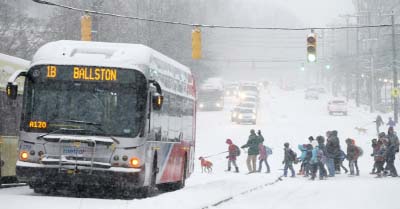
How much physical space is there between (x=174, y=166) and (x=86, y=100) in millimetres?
5061

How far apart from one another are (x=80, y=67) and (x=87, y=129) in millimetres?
1368

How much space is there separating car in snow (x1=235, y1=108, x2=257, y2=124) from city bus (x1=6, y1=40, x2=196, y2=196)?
55934 millimetres

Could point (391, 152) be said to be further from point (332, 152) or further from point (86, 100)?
point (86, 100)

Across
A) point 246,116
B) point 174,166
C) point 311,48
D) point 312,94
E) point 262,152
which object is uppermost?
point 312,94

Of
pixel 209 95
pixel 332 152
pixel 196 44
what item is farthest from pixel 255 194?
pixel 209 95

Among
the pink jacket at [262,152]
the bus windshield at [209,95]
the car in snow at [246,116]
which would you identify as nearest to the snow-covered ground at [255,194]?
the pink jacket at [262,152]

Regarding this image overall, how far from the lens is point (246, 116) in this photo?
7438 centimetres

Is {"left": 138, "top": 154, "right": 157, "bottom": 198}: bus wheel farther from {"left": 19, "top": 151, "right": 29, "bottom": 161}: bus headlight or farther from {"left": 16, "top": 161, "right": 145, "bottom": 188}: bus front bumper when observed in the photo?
{"left": 19, "top": 151, "right": 29, "bottom": 161}: bus headlight

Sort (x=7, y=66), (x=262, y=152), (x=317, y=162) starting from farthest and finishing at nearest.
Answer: (x=262, y=152) → (x=317, y=162) → (x=7, y=66)

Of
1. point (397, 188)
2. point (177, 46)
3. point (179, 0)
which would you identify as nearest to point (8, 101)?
point (397, 188)

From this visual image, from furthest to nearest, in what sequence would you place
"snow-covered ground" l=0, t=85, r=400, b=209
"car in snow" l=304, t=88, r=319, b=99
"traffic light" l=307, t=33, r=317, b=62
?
"car in snow" l=304, t=88, r=319, b=99
"traffic light" l=307, t=33, r=317, b=62
"snow-covered ground" l=0, t=85, r=400, b=209

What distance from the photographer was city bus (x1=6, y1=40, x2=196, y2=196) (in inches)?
677

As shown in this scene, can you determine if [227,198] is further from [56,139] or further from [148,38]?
[148,38]

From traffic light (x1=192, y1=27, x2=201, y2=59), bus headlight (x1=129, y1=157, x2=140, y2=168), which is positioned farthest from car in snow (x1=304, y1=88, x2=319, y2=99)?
bus headlight (x1=129, y1=157, x2=140, y2=168)
